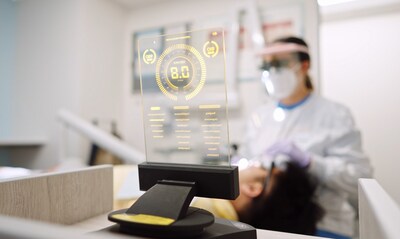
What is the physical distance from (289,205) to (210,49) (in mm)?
1052

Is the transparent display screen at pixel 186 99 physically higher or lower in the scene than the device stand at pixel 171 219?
higher

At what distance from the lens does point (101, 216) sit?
1.48ft

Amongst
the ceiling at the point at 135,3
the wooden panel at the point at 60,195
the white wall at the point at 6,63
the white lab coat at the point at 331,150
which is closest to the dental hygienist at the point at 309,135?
the white lab coat at the point at 331,150

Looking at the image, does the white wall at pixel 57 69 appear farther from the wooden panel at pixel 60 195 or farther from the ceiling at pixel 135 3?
the wooden panel at pixel 60 195

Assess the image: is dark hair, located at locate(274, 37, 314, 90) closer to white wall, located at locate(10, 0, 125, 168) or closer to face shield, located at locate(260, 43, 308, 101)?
face shield, located at locate(260, 43, 308, 101)

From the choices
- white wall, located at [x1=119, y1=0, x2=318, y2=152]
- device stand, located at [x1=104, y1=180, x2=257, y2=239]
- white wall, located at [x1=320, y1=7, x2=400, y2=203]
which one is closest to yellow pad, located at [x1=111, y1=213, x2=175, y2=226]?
device stand, located at [x1=104, y1=180, x2=257, y2=239]

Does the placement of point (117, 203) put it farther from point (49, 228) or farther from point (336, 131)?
point (336, 131)

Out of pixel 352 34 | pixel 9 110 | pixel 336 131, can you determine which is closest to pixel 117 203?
pixel 336 131

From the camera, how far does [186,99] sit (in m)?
0.35

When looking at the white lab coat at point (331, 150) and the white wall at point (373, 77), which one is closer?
the white wall at point (373, 77)

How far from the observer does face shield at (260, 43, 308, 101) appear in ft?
4.89

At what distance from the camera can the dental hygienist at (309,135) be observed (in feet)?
4.12

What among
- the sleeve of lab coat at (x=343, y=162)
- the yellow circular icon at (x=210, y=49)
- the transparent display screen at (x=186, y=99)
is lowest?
the sleeve of lab coat at (x=343, y=162)

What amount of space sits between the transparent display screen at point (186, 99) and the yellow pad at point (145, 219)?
9cm
